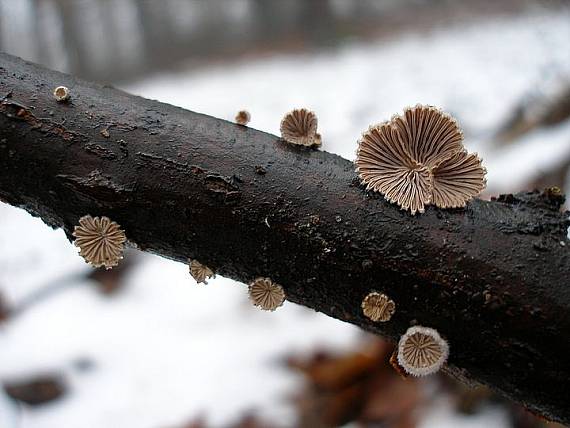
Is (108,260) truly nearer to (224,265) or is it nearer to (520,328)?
(224,265)

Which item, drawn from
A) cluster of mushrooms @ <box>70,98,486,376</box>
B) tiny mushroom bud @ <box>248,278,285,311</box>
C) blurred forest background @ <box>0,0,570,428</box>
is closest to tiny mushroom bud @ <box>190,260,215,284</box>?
cluster of mushrooms @ <box>70,98,486,376</box>


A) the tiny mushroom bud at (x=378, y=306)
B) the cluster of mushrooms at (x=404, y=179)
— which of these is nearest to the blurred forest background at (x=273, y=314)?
the tiny mushroom bud at (x=378, y=306)

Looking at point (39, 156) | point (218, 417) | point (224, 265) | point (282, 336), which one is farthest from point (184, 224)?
point (282, 336)

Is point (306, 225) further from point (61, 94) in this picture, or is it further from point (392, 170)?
point (61, 94)

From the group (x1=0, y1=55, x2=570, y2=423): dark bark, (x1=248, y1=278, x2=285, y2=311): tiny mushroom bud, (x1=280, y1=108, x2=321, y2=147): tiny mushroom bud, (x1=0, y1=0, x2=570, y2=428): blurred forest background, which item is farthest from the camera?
(x1=0, y1=0, x2=570, y2=428): blurred forest background

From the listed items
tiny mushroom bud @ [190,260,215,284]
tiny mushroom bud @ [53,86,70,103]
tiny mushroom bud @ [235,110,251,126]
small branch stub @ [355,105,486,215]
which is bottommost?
tiny mushroom bud @ [190,260,215,284]

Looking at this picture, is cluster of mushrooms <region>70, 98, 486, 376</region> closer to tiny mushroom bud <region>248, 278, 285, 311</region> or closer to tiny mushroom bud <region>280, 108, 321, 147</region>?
tiny mushroom bud <region>248, 278, 285, 311</region>
